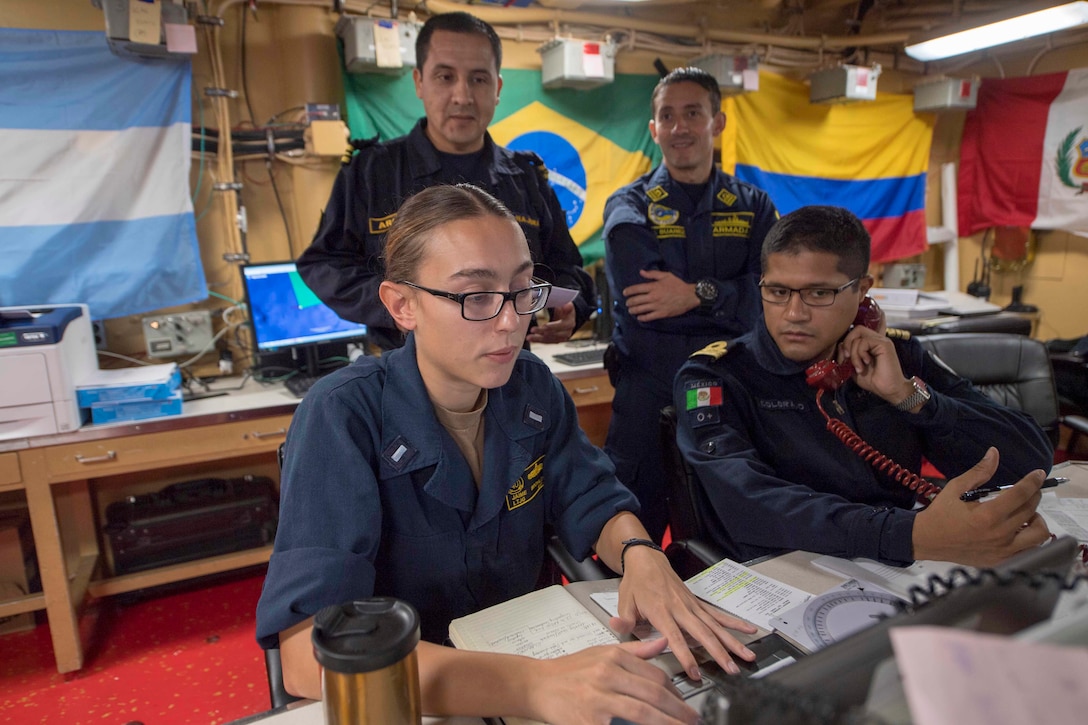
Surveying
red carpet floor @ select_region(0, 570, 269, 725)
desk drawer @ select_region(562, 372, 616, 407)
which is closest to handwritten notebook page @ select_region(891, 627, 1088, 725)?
red carpet floor @ select_region(0, 570, 269, 725)

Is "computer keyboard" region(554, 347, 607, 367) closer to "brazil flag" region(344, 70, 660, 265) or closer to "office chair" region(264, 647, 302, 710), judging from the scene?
"brazil flag" region(344, 70, 660, 265)

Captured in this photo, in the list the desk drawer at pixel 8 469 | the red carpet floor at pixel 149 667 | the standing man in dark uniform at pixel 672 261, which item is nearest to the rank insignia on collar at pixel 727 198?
the standing man in dark uniform at pixel 672 261

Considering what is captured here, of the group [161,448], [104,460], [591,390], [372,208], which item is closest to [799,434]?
[372,208]

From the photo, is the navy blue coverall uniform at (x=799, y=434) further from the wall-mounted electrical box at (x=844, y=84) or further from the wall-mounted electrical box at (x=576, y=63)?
the wall-mounted electrical box at (x=844, y=84)

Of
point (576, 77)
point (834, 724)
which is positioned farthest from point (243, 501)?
point (834, 724)

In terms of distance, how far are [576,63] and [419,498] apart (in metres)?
2.96

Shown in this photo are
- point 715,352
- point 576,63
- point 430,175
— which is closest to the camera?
point 715,352

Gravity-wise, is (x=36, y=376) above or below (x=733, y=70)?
below

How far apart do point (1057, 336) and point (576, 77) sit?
162 inches

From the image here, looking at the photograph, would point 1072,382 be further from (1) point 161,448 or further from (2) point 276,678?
(1) point 161,448

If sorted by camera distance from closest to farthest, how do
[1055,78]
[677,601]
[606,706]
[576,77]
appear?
[606,706]
[677,601]
[576,77]
[1055,78]

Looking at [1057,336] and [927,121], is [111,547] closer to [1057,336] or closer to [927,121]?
[927,121]

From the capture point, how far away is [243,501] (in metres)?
2.83

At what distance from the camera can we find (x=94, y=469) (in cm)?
231
